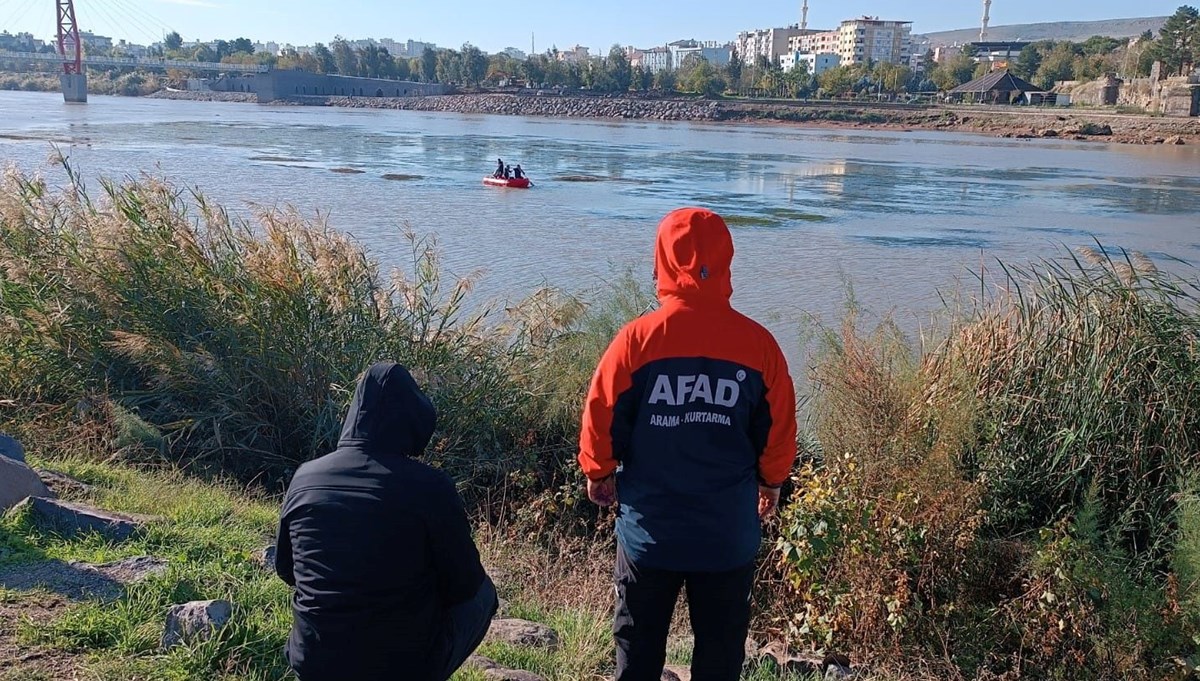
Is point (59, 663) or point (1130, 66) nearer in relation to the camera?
point (59, 663)

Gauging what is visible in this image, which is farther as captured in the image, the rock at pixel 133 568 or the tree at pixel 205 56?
the tree at pixel 205 56

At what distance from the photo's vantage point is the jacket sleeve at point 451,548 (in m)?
2.92

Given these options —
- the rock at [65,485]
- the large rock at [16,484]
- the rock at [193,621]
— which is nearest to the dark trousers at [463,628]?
the rock at [193,621]

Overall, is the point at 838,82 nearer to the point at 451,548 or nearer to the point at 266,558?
the point at 266,558

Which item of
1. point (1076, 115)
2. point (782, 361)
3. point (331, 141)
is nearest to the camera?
point (782, 361)

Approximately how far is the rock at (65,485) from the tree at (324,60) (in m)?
163

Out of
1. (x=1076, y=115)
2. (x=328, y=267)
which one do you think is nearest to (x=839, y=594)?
(x=328, y=267)

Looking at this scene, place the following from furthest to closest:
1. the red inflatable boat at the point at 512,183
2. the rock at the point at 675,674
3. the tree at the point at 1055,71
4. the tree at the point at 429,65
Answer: the tree at the point at 429,65 → the tree at the point at 1055,71 → the red inflatable boat at the point at 512,183 → the rock at the point at 675,674

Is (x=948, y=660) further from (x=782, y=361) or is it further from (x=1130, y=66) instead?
(x=1130, y=66)

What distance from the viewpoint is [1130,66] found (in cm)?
11338

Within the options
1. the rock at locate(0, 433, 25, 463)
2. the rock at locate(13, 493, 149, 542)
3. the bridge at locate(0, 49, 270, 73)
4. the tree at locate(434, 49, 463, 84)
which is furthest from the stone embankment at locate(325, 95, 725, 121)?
the rock at locate(13, 493, 149, 542)

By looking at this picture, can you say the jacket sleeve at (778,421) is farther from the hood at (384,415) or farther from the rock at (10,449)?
the rock at (10,449)

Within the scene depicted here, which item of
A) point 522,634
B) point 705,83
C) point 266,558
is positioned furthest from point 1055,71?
point 266,558

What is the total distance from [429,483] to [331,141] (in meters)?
49.2
